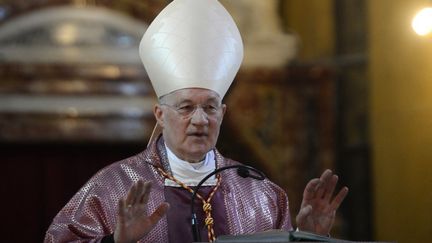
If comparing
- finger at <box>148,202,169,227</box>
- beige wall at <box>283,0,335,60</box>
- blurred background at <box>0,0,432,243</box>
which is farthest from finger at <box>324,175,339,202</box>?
beige wall at <box>283,0,335,60</box>

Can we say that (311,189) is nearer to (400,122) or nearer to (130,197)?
(130,197)

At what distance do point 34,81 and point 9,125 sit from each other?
0.34 meters

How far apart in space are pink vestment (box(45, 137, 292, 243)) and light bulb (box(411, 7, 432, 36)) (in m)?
1.48

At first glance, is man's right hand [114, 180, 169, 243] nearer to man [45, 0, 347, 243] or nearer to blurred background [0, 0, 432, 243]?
man [45, 0, 347, 243]

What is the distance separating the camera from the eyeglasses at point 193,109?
147 inches

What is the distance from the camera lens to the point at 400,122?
19.0 ft

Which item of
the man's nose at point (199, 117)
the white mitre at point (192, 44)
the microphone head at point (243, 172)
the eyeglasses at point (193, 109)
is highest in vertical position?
the white mitre at point (192, 44)

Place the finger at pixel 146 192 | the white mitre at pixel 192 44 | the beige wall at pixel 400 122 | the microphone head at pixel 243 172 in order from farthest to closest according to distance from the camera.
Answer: the beige wall at pixel 400 122 < the white mitre at pixel 192 44 < the microphone head at pixel 243 172 < the finger at pixel 146 192

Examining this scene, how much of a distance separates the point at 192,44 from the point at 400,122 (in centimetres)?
205

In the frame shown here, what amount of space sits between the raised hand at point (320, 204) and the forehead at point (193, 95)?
451mm

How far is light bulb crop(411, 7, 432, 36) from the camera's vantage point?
5129 millimetres

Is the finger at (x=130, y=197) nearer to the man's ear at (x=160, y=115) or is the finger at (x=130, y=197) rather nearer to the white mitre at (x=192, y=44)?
the man's ear at (x=160, y=115)

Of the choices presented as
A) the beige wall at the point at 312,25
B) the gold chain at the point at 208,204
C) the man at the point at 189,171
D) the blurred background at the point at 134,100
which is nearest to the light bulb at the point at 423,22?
the man at the point at 189,171

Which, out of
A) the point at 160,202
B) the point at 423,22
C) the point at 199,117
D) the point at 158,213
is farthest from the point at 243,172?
the point at 423,22
